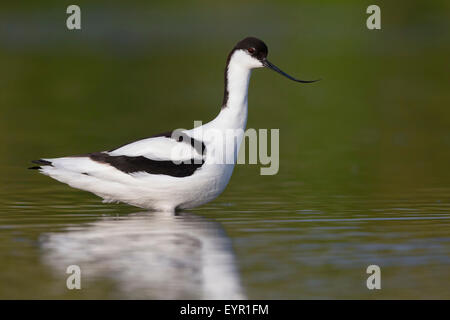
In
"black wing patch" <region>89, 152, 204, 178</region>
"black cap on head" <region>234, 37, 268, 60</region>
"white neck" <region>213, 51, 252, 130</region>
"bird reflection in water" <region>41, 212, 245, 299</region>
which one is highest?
"black cap on head" <region>234, 37, 268, 60</region>

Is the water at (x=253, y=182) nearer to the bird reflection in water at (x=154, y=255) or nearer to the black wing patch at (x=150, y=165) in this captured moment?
the bird reflection in water at (x=154, y=255)

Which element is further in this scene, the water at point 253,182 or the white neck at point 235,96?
the white neck at point 235,96

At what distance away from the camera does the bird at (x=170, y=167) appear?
10359 millimetres

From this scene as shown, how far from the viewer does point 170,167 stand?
34.2ft

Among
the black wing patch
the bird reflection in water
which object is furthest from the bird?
the bird reflection in water

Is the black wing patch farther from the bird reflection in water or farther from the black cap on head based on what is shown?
the black cap on head

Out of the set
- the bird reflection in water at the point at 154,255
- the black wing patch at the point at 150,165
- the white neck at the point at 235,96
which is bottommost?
the bird reflection in water at the point at 154,255

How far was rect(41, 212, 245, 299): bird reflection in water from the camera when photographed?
303 inches

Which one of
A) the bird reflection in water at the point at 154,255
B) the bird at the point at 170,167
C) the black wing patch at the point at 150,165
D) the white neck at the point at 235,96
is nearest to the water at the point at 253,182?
the bird reflection in water at the point at 154,255

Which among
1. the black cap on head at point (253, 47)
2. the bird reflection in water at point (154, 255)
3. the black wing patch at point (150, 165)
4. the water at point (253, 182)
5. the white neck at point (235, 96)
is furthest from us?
the black cap on head at point (253, 47)

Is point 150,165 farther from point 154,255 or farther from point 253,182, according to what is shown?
point 253,182

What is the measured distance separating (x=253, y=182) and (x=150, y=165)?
2605 millimetres

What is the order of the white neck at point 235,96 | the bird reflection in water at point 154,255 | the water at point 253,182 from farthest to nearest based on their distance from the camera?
1. the white neck at point 235,96
2. the water at point 253,182
3. the bird reflection in water at point 154,255
